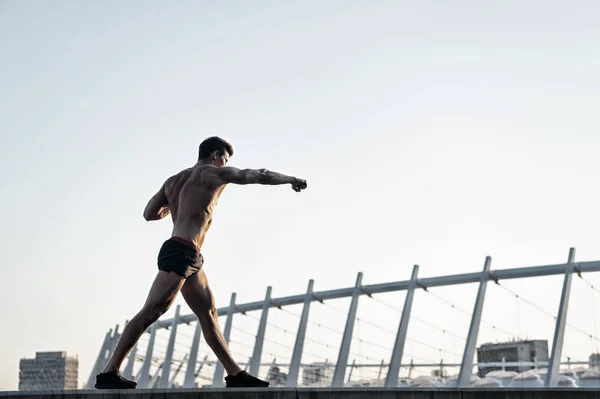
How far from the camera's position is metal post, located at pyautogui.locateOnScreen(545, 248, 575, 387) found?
18.0 m

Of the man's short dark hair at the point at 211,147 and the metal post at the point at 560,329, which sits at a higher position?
the metal post at the point at 560,329

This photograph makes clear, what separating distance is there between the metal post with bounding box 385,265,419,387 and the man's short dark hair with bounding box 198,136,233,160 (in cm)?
1301

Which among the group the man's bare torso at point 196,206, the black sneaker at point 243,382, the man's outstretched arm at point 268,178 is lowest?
the black sneaker at point 243,382

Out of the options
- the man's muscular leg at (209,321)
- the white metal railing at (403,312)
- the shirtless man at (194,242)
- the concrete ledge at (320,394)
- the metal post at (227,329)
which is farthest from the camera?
the metal post at (227,329)

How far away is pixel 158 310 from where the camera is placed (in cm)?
800

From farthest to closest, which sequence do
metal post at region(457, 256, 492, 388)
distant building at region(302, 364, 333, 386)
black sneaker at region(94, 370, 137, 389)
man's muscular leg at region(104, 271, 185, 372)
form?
distant building at region(302, 364, 333, 386) → metal post at region(457, 256, 492, 388) → man's muscular leg at region(104, 271, 185, 372) → black sneaker at region(94, 370, 137, 389)

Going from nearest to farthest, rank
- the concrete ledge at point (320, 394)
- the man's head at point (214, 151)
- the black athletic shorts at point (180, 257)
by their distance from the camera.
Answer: the concrete ledge at point (320, 394) < the black athletic shorts at point (180, 257) < the man's head at point (214, 151)

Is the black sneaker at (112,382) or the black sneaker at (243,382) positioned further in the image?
the black sneaker at (243,382)

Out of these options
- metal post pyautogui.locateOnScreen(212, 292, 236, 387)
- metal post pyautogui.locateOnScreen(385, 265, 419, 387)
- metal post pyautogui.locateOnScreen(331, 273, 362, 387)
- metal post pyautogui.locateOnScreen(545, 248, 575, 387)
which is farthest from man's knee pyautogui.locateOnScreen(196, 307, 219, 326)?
metal post pyautogui.locateOnScreen(212, 292, 236, 387)

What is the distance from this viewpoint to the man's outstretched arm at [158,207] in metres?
8.79

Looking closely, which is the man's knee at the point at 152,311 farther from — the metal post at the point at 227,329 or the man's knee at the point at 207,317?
the metal post at the point at 227,329

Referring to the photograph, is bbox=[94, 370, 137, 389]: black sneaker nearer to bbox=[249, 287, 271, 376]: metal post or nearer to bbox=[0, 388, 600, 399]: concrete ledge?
bbox=[0, 388, 600, 399]: concrete ledge

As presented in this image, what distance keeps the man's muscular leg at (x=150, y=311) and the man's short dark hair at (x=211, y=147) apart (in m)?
1.17

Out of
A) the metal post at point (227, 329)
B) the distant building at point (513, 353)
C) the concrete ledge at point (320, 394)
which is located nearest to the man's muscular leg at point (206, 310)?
the concrete ledge at point (320, 394)
